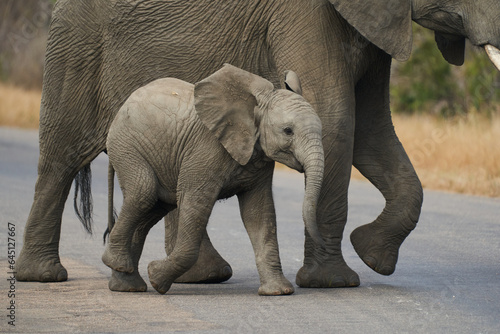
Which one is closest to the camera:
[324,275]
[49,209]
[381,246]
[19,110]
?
[324,275]

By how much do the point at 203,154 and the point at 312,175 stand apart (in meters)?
0.76

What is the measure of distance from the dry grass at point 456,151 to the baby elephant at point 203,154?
6948 mm

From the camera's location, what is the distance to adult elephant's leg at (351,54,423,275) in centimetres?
763

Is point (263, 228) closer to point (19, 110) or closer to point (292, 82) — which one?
point (292, 82)

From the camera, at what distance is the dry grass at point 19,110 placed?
23.1m

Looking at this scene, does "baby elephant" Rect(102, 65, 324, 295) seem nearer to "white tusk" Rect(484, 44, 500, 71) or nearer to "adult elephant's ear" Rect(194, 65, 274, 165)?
"adult elephant's ear" Rect(194, 65, 274, 165)

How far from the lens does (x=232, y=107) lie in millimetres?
6715

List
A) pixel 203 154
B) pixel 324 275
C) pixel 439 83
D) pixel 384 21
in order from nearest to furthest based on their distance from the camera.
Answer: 1. pixel 203 154
2. pixel 384 21
3. pixel 324 275
4. pixel 439 83

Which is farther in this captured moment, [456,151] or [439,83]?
[439,83]

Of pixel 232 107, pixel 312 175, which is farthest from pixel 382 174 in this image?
pixel 312 175

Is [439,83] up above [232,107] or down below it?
below

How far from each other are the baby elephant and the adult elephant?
1.82 ft

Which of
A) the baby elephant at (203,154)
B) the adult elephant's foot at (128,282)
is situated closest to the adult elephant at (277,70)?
the baby elephant at (203,154)

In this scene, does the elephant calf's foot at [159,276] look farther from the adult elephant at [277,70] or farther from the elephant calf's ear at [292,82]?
the elephant calf's ear at [292,82]
